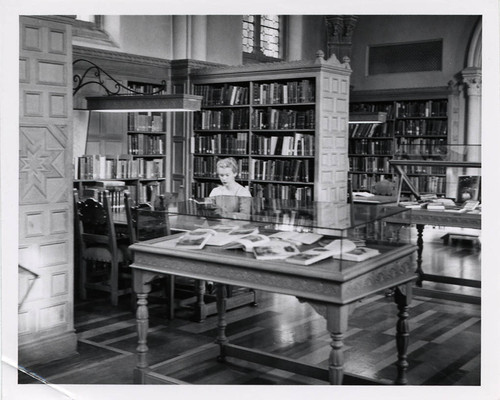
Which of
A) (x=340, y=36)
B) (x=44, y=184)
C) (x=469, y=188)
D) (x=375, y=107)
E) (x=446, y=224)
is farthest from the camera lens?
(x=340, y=36)

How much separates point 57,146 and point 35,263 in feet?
2.48

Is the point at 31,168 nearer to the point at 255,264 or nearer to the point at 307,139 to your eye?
the point at 255,264

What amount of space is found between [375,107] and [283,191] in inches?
179

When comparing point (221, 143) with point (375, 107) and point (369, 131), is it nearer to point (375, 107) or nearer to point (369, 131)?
point (369, 131)

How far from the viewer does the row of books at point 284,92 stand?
7.89m

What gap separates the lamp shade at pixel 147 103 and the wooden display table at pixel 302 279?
9.96 feet

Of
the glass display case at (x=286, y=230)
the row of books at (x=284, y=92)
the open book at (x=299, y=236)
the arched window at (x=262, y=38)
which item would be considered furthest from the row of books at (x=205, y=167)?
the open book at (x=299, y=236)

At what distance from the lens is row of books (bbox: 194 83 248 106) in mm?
8594

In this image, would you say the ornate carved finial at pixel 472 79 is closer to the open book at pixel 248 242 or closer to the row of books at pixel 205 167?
the row of books at pixel 205 167

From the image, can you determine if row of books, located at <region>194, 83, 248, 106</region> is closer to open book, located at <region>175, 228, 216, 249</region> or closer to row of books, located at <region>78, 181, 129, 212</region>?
row of books, located at <region>78, 181, 129, 212</region>

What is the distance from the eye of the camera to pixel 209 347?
4.25 meters

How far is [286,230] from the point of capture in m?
3.53

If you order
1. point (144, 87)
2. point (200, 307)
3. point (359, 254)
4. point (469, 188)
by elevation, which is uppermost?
point (144, 87)

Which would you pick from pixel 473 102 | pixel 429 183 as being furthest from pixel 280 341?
pixel 473 102
